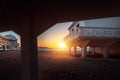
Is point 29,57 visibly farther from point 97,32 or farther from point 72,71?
point 97,32

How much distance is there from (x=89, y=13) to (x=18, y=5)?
10.4 feet

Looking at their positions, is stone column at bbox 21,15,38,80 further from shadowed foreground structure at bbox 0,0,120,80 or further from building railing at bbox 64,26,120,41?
building railing at bbox 64,26,120,41

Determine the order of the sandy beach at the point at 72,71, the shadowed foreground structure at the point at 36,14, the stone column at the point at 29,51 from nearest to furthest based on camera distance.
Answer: the shadowed foreground structure at the point at 36,14, the stone column at the point at 29,51, the sandy beach at the point at 72,71

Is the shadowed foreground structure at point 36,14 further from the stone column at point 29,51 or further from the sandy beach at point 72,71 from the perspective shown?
the sandy beach at point 72,71

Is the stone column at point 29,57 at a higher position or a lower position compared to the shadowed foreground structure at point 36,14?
lower

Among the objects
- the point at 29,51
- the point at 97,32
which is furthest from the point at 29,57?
the point at 97,32

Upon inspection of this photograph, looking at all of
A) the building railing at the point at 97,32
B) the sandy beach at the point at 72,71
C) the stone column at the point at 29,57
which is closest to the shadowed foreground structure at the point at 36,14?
the stone column at the point at 29,57

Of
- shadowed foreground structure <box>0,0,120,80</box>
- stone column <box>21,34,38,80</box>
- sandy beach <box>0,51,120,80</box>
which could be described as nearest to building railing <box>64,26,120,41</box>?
sandy beach <box>0,51,120,80</box>

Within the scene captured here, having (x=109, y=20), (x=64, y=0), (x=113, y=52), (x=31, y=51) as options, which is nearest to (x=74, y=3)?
(x=64, y=0)

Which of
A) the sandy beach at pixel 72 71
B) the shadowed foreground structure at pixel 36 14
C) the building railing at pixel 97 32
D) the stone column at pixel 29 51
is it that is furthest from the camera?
the building railing at pixel 97 32

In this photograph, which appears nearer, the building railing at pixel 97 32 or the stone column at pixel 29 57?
the stone column at pixel 29 57

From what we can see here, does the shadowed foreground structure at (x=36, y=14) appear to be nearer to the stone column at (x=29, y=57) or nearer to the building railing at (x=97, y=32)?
the stone column at (x=29, y=57)

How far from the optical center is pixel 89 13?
8.63 meters

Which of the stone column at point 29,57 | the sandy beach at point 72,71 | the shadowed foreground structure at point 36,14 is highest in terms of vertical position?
the shadowed foreground structure at point 36,14
